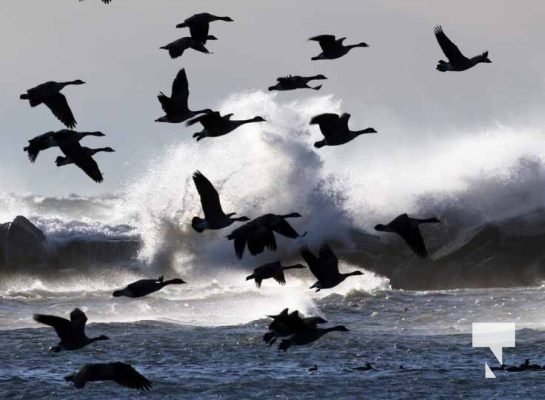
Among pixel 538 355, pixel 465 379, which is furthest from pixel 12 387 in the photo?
pixel 538 355

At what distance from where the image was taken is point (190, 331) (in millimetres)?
27688

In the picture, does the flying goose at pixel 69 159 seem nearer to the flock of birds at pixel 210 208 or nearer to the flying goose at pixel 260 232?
the flock of birds at pixel 210 208

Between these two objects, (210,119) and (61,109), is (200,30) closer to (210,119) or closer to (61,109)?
(210,119)

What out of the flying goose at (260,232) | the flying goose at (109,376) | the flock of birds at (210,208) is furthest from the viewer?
the flying goose at (260,232)

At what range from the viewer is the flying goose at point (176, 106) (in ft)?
53.2

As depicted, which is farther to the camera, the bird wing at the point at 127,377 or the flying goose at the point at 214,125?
the flying goose at the point at 214,125

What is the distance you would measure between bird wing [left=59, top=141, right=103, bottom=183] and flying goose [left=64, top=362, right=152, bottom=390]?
2.06 meters

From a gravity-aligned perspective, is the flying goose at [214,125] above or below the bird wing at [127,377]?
above

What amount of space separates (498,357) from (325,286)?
8.32m

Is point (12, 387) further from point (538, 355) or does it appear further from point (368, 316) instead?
point (368, 316)

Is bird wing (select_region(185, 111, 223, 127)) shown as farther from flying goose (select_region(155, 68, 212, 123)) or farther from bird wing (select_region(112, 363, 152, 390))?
bird wing (select_region(112, 363, 152, 390))

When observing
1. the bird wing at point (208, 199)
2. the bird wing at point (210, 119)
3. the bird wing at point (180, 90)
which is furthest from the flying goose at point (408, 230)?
the bird wing at point (180, 90)

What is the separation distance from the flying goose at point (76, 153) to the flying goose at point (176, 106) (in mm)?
860

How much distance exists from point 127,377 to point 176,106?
2958mm
